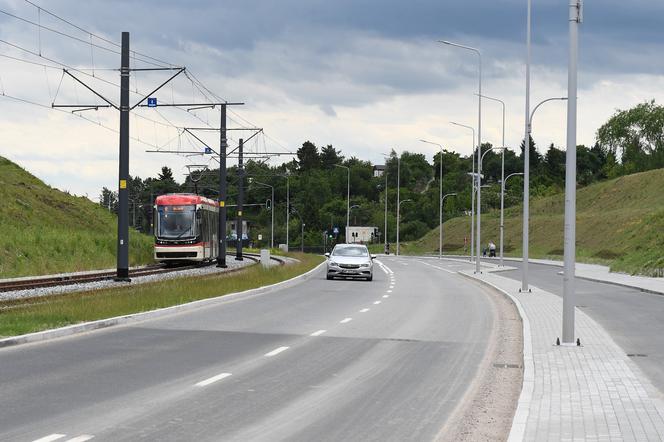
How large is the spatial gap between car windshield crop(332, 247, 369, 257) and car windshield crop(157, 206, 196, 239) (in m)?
10.7

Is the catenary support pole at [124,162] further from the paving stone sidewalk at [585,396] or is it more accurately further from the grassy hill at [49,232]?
the paving stone sidewalk at [585,396]

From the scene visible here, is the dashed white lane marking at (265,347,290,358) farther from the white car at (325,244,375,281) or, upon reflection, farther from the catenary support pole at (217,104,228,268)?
the catenary support pole at (217,104,228,268)

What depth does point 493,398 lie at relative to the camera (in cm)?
1031

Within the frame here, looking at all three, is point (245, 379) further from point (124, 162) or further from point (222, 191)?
point (222, 191)

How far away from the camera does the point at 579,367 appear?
1227 cm

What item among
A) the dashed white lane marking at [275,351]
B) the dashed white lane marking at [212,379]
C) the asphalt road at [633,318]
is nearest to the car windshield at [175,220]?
the asphalt road at [633,318]

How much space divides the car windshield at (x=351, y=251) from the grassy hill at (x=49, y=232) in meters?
12.8

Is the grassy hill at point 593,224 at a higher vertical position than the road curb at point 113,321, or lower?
higher

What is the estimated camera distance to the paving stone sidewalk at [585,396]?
804cm

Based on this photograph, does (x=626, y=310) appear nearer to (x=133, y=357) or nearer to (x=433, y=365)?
(x=433, y=365)

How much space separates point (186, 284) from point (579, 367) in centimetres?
1760

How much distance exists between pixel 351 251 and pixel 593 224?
242 ft

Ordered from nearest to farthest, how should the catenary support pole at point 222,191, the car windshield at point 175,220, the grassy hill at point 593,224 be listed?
1. the car windshield at point 175,220
2. the catenary support pole at point 222,191
3. the grassy hill at point 593,224

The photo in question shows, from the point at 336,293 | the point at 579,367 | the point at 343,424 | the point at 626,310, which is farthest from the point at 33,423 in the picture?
the point at 336,293
